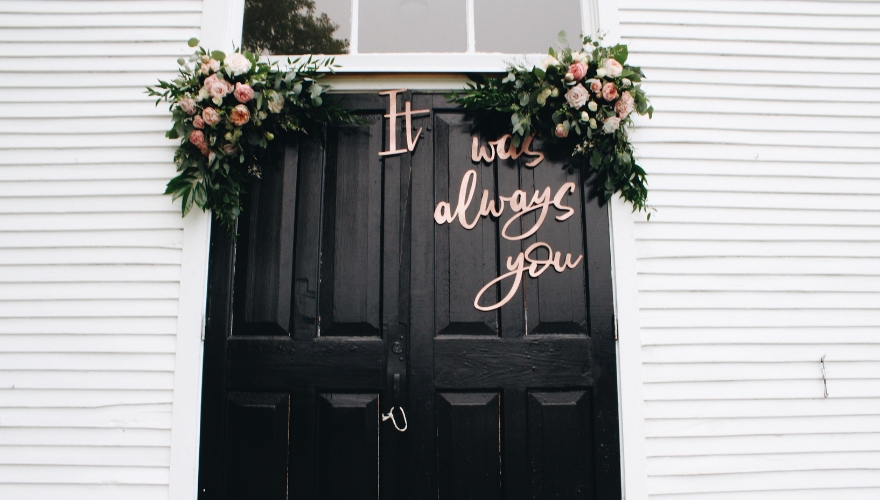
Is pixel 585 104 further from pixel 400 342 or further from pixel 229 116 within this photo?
pixel 229 116

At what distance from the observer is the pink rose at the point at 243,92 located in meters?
2.26

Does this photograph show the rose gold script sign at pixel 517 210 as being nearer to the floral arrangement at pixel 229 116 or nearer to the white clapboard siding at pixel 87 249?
the floral arrangement at pixel 229 116

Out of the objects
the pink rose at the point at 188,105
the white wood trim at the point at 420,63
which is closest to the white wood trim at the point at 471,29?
the white wood trim at the point at 420,63

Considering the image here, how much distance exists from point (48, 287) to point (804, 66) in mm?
4035

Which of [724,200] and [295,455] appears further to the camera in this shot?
[724,200]

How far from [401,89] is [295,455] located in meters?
1.87

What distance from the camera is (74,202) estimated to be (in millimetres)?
2477

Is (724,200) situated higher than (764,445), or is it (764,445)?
(724,200)

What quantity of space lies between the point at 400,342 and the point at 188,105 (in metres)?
1.48

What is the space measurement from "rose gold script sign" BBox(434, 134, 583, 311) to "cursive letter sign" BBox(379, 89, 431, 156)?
1.01ft

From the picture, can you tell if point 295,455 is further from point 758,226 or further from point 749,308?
point 758,226

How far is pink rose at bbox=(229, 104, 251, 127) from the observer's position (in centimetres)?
227

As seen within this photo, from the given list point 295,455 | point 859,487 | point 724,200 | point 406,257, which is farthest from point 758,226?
point 295,455

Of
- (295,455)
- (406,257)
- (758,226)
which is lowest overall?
(295,455)
